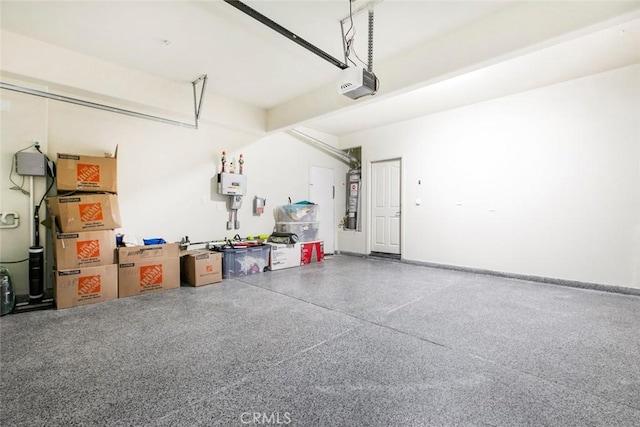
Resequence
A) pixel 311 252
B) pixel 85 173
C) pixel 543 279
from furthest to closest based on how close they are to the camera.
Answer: pixel 311 252 < pixel 543 279 < pixel 85 173

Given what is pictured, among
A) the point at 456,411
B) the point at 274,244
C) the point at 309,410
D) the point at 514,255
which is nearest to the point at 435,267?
the point at 514,255

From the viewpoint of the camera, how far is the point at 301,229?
581 centimetres

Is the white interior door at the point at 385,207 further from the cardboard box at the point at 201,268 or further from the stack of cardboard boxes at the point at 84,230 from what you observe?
the stack of cardboard boxes at the point at 84,230

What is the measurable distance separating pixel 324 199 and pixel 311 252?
162 cm

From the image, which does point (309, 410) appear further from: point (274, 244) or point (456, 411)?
point (274, 244)

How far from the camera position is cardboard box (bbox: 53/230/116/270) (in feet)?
10.0

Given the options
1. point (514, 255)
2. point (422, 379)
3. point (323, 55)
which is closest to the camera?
point (422, 379)

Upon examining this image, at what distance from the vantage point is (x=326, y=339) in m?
2.35

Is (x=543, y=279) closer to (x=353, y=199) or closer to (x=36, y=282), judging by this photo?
(x=353, y=199)

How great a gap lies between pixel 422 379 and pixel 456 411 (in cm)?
29

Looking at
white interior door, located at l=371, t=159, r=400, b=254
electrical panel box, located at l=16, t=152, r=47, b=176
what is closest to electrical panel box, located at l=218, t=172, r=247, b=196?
electrical panel box, located at l=16, t=152, r=47, b=176

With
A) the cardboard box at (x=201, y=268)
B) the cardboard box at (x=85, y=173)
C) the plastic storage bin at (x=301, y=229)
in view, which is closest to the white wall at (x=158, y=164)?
the plastic storage bin at (x=301, y=229)

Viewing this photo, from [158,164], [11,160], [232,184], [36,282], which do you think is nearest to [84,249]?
[36,282]

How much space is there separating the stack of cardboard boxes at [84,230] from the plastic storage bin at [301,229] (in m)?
2.93
